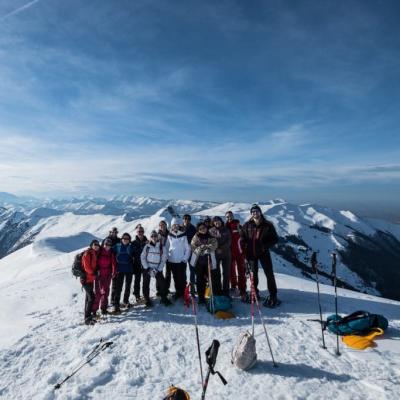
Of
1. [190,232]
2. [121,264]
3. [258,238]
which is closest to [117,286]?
[121,264]

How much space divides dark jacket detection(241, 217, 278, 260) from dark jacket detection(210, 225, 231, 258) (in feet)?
2.06

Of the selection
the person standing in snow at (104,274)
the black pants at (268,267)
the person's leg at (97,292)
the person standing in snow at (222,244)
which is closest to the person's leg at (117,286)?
the person standing in snow at (104,274)

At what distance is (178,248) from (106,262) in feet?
8.74

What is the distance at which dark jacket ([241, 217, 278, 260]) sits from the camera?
420 inches

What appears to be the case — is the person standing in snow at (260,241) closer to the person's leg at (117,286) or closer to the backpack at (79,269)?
the person's leg at (117,286)

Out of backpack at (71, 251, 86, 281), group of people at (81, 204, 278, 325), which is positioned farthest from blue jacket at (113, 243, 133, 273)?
backpack at (71, 251, 86, 281)

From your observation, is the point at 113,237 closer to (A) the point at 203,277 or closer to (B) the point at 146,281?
(B) the point at 146,281

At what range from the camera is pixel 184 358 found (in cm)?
759

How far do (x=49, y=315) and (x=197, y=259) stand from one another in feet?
22.2

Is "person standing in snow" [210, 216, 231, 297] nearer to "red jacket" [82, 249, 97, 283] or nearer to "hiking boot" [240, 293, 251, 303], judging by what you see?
"hiking boot" [240, 293, 251, 303]

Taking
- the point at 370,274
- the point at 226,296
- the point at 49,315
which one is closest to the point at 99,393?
the point at 226,296

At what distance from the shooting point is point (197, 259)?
1091cm

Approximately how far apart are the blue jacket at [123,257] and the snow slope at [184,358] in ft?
5.23

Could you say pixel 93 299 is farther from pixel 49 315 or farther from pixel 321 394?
pixel 321 394
